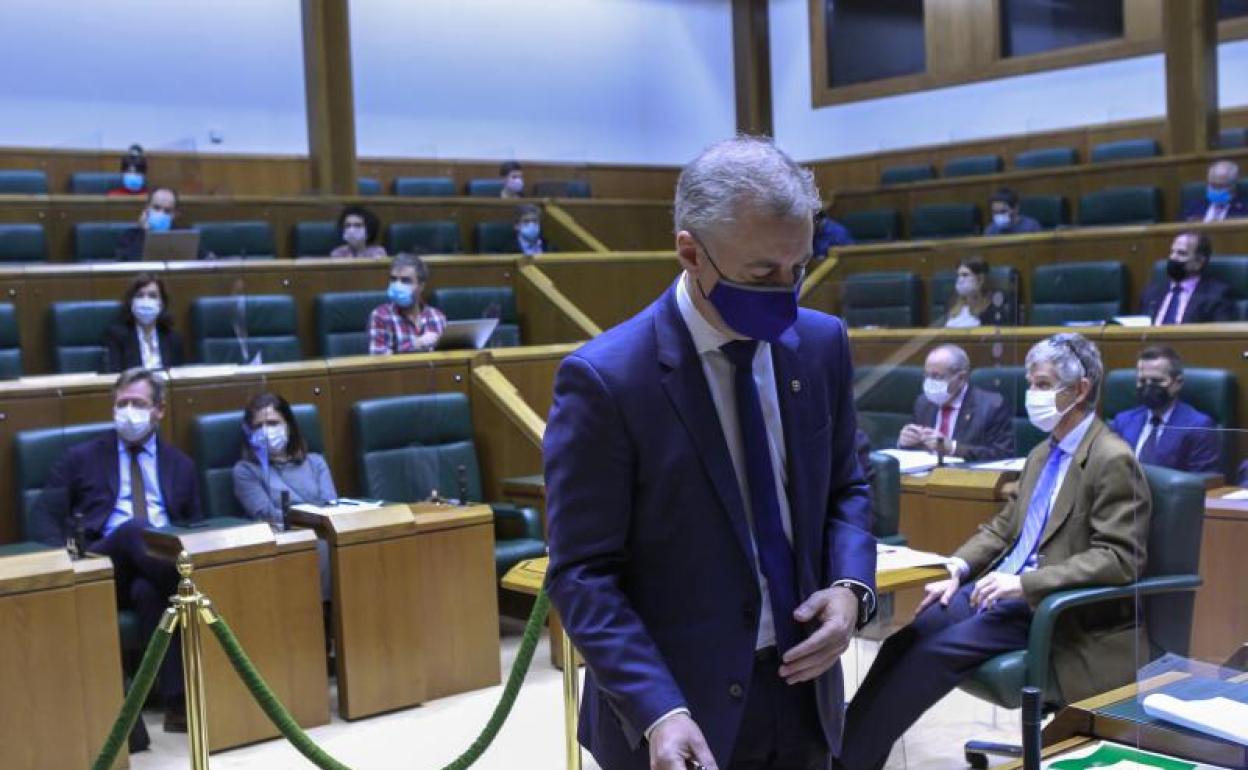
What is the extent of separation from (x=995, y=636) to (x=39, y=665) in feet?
7.59

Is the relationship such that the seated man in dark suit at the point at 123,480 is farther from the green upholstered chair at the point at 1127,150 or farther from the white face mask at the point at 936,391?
the green upholstered chair at the point at 1127,150

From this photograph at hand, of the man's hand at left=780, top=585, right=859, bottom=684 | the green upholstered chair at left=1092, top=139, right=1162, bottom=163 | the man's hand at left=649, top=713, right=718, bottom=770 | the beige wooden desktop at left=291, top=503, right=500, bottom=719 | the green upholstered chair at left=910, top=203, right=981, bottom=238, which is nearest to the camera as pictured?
the man's hand at left=649, top=713, right=718, bottom=770

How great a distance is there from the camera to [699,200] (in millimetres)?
1395

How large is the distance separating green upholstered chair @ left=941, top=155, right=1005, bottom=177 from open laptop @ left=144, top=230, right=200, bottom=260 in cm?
580

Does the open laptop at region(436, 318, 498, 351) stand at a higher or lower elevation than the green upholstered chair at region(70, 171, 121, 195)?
lower

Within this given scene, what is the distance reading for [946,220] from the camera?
27.1 feet

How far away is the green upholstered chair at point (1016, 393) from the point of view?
15.1ft

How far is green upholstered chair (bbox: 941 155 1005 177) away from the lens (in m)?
10.0

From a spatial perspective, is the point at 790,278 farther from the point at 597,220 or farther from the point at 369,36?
the point at 369,36

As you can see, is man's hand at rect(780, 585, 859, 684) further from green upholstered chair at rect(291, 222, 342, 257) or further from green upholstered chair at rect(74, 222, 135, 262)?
green upholstered chair at rect(291, 222, 342, 257)

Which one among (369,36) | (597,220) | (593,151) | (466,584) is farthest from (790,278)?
(593,151)

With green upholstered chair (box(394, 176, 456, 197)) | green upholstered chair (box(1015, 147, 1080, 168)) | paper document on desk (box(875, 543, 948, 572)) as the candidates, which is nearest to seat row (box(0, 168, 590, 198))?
green upholstered chair (box(394, 176, 456, 197))

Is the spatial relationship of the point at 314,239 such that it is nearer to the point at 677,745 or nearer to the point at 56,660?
the point at 56,660

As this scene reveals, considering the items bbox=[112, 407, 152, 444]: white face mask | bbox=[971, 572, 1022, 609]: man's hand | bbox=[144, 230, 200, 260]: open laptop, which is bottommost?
bbox=[971, 572, 1022, 609]: man's hand
